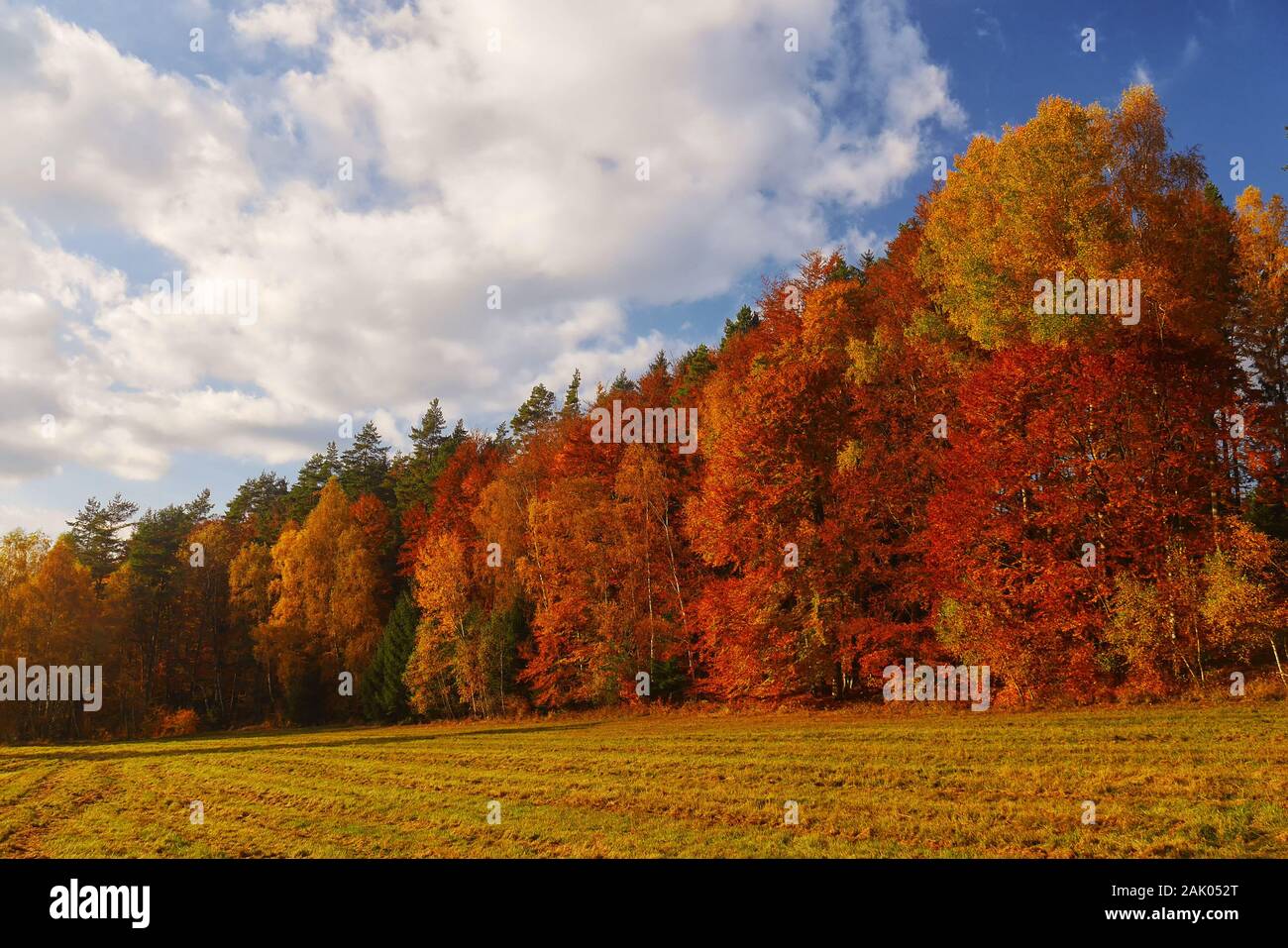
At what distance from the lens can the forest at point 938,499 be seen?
24219 mm

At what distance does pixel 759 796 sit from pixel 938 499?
17.9 metres

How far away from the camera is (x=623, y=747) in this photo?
23.0 metres

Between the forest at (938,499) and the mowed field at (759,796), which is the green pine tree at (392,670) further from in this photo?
the mowed field at (759,796)

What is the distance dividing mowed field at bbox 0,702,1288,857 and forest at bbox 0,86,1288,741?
4334mm

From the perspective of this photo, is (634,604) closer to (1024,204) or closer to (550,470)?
(550,470)

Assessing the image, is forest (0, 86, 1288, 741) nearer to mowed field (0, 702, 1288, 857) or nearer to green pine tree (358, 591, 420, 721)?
green pine tree (358, 591, 420, 721)

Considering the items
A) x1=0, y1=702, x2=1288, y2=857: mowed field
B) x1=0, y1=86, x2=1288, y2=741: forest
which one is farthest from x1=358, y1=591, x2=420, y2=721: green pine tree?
x1=0, y1=702, x2=1288, y2=857: mowed field

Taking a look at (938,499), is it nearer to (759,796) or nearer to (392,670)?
(759,796)

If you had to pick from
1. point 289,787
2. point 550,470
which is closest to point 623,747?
point 289,787

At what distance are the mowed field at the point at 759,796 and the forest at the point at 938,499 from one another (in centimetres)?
433

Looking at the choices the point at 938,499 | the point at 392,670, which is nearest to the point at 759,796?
the point at 938,499

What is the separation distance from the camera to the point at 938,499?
90.5ft

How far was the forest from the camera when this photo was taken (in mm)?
24219

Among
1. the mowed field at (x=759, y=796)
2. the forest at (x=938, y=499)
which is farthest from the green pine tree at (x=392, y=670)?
the mowed field at (x=759, y=796)
